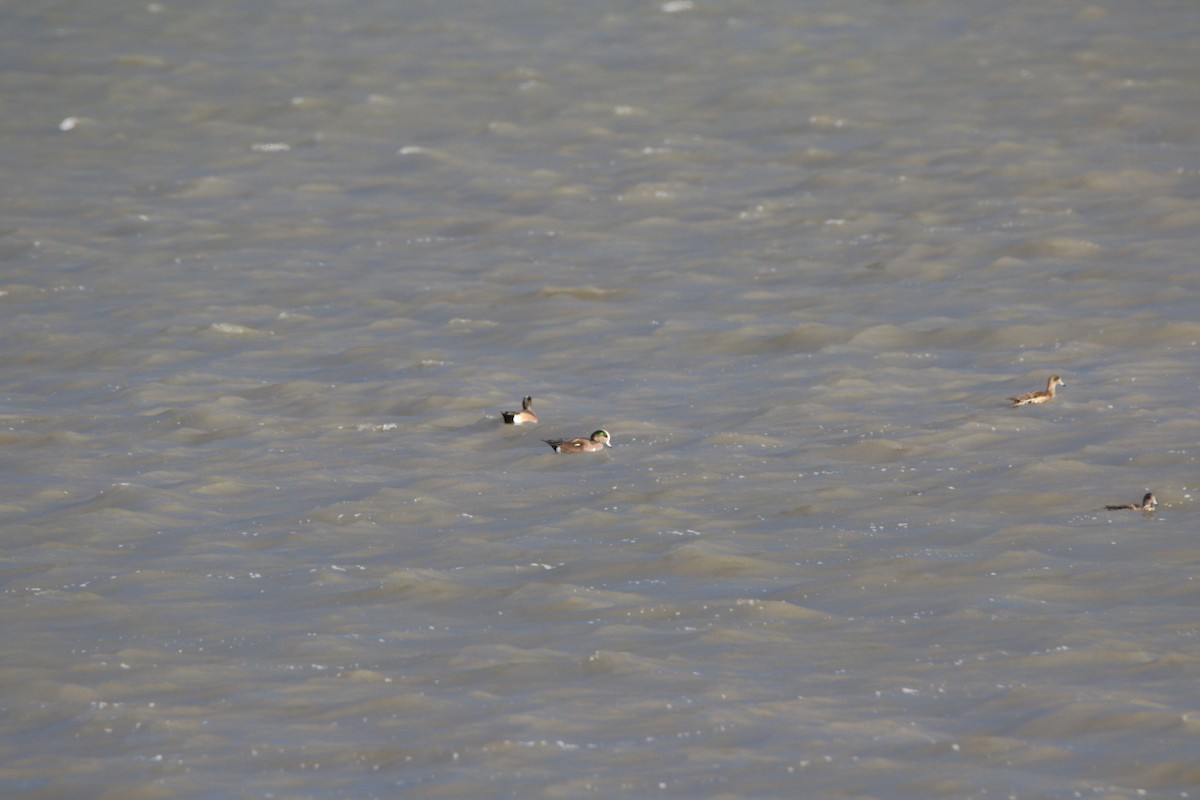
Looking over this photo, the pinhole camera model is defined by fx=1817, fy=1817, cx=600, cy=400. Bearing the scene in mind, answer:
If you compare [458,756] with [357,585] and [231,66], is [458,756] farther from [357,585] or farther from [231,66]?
[231,66]

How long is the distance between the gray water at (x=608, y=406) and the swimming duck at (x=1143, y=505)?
0.13 metres

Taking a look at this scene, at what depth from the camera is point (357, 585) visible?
10336 mm

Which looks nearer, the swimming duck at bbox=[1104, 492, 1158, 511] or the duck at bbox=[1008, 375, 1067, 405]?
the swimming duck at bbox=[1104, 492, 1158, 511]

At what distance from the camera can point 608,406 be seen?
538 inches

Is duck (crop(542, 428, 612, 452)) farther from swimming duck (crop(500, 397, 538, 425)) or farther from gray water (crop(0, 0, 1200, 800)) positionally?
swimming duck (crop(500, 397, 538, 425))

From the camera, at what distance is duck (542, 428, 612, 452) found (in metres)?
12.4

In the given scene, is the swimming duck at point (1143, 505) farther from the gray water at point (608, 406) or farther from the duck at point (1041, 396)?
the duck at point (1041, 396)

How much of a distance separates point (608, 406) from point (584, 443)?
1.21m

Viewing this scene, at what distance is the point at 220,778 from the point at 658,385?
6687 mm

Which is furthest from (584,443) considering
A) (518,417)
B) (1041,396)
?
Answer: (1041,396)

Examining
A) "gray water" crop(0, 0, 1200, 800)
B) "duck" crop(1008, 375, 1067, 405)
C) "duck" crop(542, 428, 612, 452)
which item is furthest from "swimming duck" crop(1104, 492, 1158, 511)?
"duck" crop(542, 428, 612, 452)

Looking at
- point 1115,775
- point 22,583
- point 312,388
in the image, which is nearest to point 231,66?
point 312,388

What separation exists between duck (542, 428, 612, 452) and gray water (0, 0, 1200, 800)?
112mm

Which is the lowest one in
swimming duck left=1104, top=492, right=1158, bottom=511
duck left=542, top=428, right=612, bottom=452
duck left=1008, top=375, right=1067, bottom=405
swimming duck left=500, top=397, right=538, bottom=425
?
swimming duck left=1104, top=492, right=1158, bottom=511
